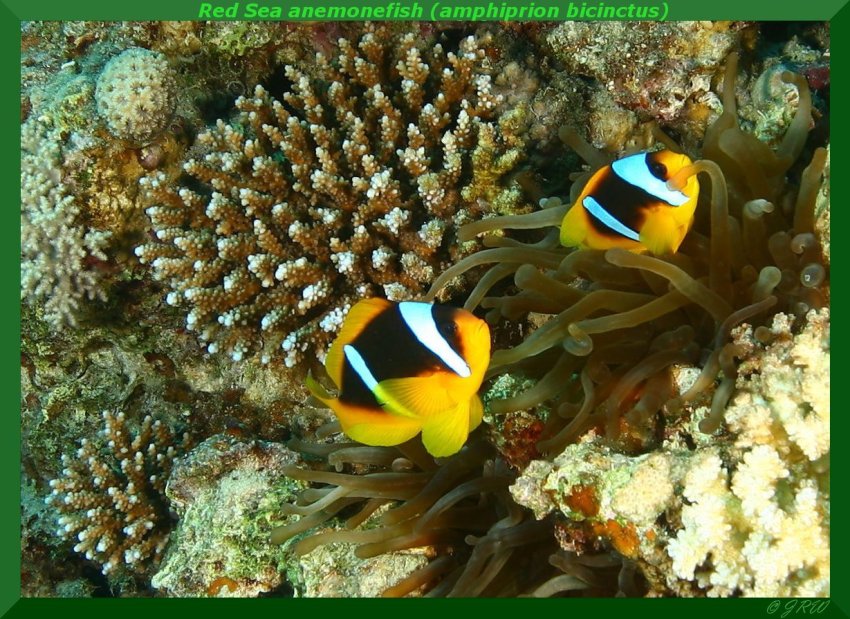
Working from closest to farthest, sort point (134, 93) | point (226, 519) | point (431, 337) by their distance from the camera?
point (431, 337) → point (226, 519) → point (134, 93)

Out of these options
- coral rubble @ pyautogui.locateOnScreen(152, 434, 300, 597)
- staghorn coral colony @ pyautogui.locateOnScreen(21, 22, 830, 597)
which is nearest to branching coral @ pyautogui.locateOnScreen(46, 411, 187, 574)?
staghorn coral colony @ pyautogui.locateOnScreen(21, 22, 830, 597)

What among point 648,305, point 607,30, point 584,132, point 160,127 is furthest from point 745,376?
point 160,127

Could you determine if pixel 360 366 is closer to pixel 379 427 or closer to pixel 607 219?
pixel 379 427

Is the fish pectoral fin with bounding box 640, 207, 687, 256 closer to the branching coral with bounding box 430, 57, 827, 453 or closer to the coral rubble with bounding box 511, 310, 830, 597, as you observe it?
the branching coral with bounding box 430, 57, 827, 453

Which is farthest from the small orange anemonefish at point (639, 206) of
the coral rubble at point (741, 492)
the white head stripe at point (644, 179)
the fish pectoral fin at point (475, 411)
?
the fish pectoral fin at point (475, 411)

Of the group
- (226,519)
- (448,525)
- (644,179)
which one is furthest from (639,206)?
(226,519)

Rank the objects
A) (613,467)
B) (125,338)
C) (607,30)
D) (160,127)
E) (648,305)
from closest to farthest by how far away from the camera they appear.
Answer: (613,467) < (648,305) < (607,30) < (160,127) < (125,338)

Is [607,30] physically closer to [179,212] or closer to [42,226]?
[179,212]
